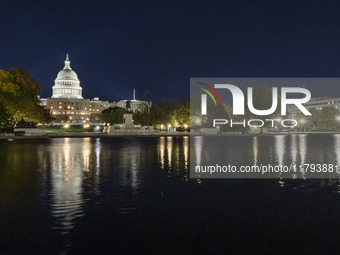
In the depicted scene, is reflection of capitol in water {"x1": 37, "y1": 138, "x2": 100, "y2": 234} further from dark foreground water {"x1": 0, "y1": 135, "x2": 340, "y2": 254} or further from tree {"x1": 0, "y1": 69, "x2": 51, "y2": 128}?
tree {"x1": 0, "y1": 69, "x2": 51, "y2": 128}

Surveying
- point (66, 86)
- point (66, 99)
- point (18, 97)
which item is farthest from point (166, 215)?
point (66, 86)

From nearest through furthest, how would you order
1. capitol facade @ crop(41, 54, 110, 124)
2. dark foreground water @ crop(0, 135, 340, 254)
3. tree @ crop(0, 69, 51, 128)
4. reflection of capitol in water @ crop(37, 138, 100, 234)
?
dark foreground water @ crop(0, 135, 340, 254) → reflection of capitol in water @ crop(37, 138, 100, 234) → tree @ crop(0, 69, 51, 128) → capitol facade @ crop(41, 54, 110, 124)

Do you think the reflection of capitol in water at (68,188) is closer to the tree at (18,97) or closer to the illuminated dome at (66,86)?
the tree at (18,97)

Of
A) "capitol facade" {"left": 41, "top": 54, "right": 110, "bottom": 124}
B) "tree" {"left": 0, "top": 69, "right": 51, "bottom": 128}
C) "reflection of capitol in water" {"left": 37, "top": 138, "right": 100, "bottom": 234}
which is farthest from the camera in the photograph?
"capitol facade" {"left": 41, "top": 54, "right": 110, "bottom": 124}

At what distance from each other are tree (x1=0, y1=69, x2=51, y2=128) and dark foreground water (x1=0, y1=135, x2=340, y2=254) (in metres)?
47.4

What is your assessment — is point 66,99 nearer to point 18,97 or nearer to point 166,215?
point 18,97

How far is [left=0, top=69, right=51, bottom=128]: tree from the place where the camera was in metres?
58.2

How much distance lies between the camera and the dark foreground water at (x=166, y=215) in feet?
23.8

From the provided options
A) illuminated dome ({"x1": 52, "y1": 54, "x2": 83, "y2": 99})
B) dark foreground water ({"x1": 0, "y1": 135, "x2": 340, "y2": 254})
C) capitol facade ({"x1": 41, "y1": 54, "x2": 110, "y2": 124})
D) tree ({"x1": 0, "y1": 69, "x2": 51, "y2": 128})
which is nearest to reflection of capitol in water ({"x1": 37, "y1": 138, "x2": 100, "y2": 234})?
dark foreground water ({"x1": 0, "y1": 135, "x2": 340, "y2": 254})

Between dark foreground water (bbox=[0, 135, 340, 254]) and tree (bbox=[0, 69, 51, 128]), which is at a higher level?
tree (bbox=[0, 69, 51, 128])

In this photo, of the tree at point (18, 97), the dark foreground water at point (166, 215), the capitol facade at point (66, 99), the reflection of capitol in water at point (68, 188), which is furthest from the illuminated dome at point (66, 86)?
the dark foreground water at point (166, 215)

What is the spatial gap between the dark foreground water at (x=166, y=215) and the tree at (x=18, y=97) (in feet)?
155

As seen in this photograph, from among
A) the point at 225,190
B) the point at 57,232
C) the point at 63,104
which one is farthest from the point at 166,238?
the point at 63,104

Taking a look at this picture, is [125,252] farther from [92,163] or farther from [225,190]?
[92,163]
